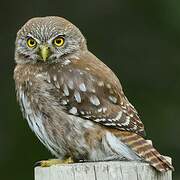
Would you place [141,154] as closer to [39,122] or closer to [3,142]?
[39,122]

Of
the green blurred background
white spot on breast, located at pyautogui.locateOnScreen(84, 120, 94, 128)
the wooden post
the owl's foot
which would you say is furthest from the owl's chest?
the green blurred background

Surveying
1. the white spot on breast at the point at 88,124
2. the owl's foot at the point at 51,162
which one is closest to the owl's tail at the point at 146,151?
the white spot on breast at the point at 88,124

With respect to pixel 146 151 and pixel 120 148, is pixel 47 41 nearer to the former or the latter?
pixel 120 148

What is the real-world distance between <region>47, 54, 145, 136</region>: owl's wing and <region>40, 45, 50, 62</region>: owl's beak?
21 cm

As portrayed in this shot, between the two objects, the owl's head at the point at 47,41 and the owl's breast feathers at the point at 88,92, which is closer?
the owl's breast feathers at the point at 88,92

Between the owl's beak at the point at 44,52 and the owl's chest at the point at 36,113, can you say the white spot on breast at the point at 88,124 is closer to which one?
the owl's chest at the point at 36,113

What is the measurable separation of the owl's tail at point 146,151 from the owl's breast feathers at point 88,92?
0.06ft

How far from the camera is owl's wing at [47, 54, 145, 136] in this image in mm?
7387

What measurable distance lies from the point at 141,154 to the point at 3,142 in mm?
6178

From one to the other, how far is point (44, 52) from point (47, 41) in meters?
0.15

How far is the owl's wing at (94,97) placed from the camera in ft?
24.2

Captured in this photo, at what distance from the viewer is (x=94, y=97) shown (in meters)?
7.51

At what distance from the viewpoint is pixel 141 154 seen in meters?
6.89

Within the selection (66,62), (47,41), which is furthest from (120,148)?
(47,41)
